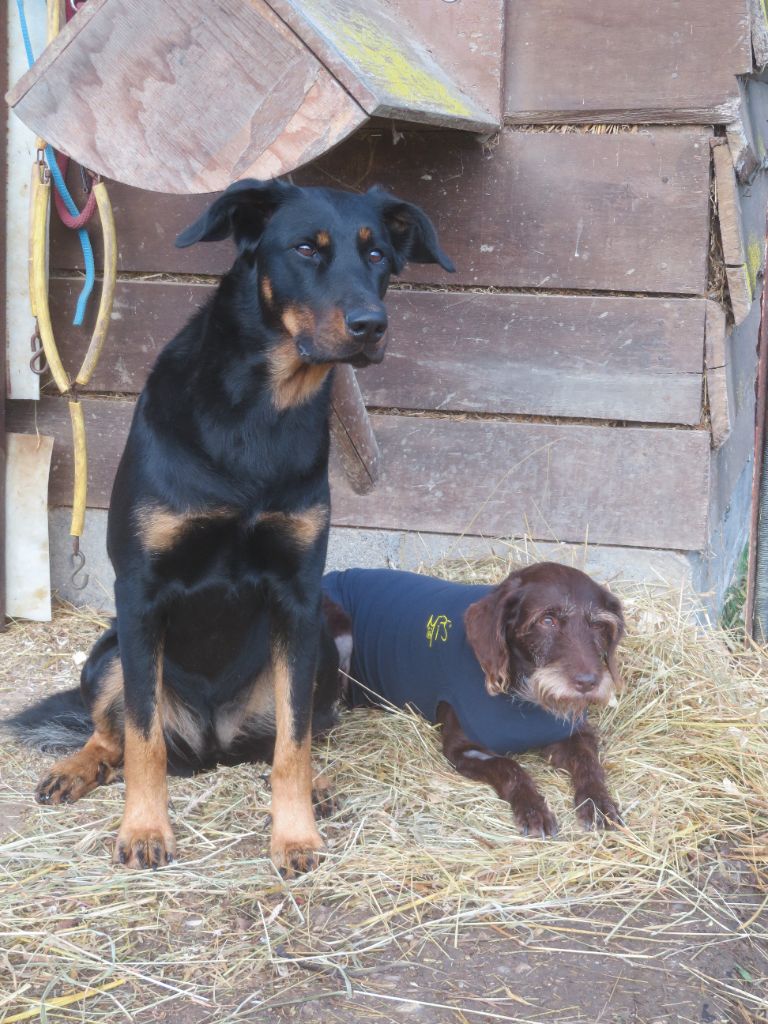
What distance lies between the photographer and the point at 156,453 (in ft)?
10.2

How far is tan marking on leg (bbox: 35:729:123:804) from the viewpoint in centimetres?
339

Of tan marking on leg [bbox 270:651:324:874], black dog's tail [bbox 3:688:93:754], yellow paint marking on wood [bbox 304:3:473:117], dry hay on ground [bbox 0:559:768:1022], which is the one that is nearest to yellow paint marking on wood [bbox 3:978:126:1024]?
dry hay on ground [bbox 0:559:768:1022]

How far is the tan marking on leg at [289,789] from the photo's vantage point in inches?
121

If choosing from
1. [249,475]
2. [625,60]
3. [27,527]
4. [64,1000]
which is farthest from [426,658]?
[625,60]

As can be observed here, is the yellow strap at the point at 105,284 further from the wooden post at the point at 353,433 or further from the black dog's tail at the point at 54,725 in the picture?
the black dog's tail at the point at 54,725

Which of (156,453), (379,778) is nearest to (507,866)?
(379,778)

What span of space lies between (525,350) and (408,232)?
56.2 inches

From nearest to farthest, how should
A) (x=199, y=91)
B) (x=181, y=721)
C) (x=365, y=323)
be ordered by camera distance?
1. (x=365, y=323)
2. (x=199, y=91)
3. (x=181, y=721)

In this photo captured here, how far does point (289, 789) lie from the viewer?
10.3 feet

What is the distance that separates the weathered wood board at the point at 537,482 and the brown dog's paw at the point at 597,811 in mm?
1565

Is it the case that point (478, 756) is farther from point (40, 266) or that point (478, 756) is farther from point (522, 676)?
point (40, 266)

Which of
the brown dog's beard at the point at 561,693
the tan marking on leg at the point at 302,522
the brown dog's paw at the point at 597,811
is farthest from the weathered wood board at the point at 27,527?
the brown dog's paw at the point at 597,811

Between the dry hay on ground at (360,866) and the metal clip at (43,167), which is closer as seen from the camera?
the dry hay on ground at (360,866)

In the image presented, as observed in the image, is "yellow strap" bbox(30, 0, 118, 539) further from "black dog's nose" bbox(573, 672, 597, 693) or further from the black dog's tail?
"black dog's nose" bbox(573, 672, 597, 693)
